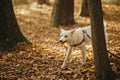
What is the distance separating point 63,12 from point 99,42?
7.95m

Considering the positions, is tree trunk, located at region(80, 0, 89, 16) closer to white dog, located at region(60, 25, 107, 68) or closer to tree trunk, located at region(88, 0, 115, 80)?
white dog, located at region(60, 25, 107, 68)

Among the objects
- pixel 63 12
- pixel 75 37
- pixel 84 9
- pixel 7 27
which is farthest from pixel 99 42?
pixel 84 9

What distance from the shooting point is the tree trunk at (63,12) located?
13.0 metres

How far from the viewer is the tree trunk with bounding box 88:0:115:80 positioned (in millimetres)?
5195

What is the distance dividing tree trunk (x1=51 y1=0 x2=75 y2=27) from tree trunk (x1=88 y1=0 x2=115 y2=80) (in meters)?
7.80

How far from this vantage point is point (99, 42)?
17.4 feet

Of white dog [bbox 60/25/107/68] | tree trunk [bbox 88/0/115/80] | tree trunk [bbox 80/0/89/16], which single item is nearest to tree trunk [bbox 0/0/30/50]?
white dog [bbox 60/25/107/68]

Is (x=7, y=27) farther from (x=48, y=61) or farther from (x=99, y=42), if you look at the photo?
(x=99, y=42)

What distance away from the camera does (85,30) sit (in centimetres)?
674

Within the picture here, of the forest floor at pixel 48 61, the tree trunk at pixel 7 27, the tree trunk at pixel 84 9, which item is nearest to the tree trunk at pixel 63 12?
the forest floor at pixel 48 61

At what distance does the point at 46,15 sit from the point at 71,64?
10.6 meters

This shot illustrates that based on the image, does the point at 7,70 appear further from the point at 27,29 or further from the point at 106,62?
the point at 27,29

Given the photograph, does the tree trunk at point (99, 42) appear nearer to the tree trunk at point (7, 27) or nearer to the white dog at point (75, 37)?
the white dog at point (75, 37)

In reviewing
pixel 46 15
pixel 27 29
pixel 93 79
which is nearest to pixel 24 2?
pixel 46 15
